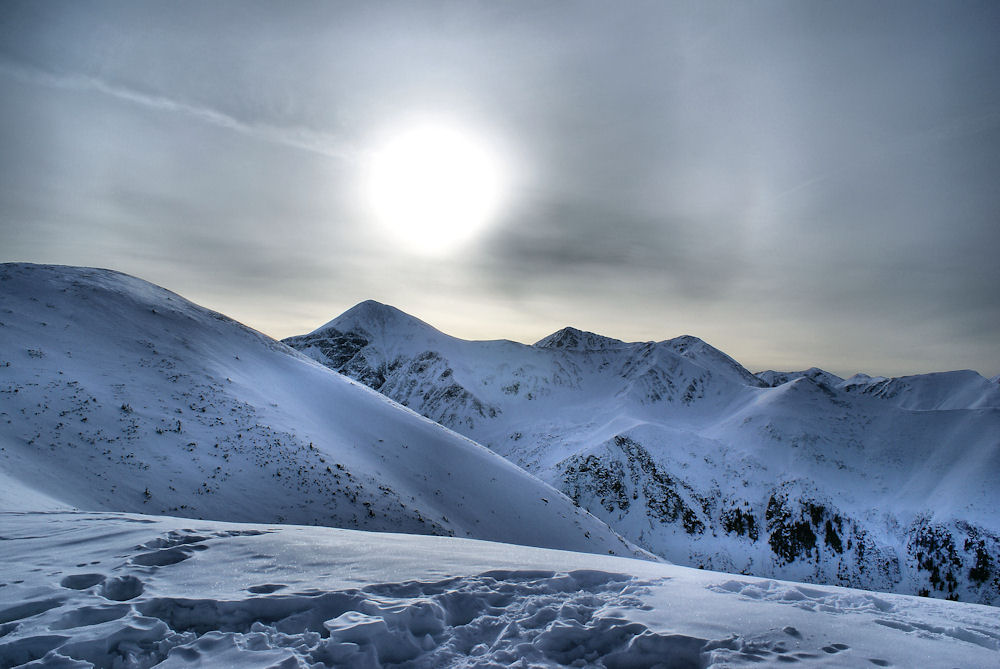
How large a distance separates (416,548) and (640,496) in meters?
77.6

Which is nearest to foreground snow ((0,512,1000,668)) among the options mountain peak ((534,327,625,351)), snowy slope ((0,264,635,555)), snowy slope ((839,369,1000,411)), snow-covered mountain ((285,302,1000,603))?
snowy slope ((0,264,635,555))

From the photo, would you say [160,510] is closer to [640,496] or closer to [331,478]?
[331,478]

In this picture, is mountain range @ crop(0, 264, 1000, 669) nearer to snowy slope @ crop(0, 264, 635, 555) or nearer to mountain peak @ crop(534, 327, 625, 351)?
snowy slope @ crop(0, 264, 635, 555)

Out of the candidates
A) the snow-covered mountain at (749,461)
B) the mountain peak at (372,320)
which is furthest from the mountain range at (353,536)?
the mountain peak at (372,320)

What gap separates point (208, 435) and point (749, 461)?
292 ft

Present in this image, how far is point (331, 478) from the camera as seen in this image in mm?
23219

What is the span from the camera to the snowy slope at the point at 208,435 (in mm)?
18234

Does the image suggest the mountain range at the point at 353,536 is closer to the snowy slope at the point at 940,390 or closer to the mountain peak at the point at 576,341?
the mountain peak at the point at 576,341

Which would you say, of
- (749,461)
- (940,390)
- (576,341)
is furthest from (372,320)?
(940,390)

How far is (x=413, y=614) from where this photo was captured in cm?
557

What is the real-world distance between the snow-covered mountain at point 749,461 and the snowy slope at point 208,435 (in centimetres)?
5143

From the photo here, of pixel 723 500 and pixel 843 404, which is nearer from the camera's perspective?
pixel 723 500

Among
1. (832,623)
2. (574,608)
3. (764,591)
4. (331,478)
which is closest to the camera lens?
(832,623)

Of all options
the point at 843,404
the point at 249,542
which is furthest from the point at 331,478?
the point at 843,404
